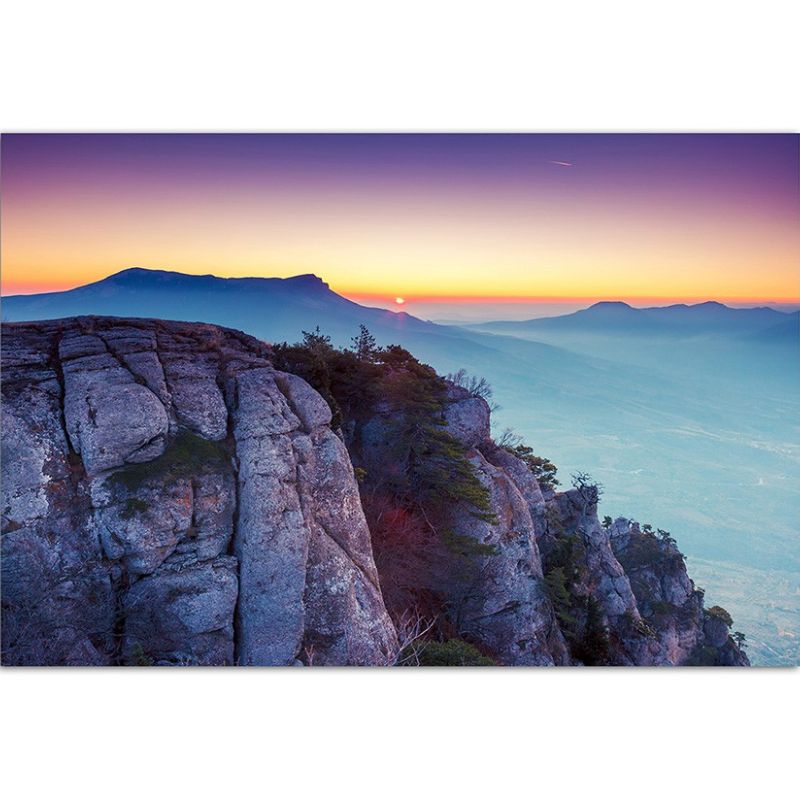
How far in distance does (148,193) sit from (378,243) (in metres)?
3.04

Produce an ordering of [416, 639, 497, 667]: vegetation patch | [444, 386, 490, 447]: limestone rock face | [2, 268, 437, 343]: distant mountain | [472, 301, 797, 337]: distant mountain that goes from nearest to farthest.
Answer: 1. [416, 639, 497, 667]: vegetation patch
2. [2, 268, 437, 343]: distant mountain
3. [472, 301, 797, 337]: distant mountain
4. [444, 386, 490, 447]: limestone rock face

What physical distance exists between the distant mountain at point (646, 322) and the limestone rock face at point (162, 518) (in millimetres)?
4053

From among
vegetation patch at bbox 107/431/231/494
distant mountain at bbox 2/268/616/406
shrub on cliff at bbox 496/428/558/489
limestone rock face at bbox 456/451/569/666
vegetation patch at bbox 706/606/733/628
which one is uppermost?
distant mountain at bbox 2/268/616/406

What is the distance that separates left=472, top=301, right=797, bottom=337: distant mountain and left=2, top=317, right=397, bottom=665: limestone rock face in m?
4.05

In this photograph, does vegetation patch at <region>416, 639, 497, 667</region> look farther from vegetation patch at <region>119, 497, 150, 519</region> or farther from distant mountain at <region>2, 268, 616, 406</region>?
distant mountain at <region>2, 268, 616, 406</region>

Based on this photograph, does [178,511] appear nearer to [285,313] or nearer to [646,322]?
[285,313]

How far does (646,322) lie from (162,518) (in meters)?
7.26

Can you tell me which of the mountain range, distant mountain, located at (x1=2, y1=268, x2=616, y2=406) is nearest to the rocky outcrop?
the mountain range

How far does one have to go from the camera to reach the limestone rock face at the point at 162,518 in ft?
18.0

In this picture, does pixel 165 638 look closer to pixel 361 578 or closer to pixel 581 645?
pixel 361 578

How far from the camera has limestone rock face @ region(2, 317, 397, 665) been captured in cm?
548

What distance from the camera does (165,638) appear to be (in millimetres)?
5715

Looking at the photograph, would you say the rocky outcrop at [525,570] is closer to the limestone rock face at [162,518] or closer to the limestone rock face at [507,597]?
the limestone rock face at [507,597]

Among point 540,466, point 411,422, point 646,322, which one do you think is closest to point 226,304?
point 411,422
